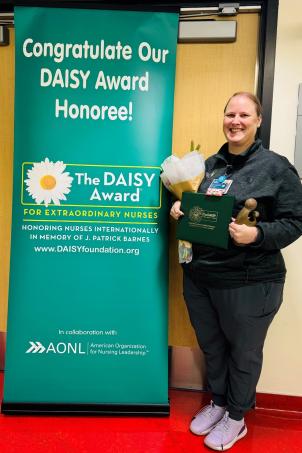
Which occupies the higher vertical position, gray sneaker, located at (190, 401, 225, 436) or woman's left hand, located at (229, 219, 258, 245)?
woman's left hand, located at (229, 219, 258, 245)

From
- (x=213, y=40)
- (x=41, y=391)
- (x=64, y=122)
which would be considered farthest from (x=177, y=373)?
(x=213, y=40)

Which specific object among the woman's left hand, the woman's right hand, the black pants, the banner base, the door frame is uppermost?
the door frame

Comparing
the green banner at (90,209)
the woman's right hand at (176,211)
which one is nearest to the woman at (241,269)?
the woman's right hand at (176,211)

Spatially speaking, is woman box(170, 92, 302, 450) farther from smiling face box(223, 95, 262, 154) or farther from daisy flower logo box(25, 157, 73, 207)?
daisy flower logo box(25, 157, 73, 207)

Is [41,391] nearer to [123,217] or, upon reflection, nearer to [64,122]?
[123,217]

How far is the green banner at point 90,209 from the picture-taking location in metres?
1.64

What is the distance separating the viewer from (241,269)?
1.42 m

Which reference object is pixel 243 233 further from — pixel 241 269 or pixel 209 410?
pixel 209 410

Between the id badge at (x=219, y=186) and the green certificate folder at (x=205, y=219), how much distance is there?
0.07 ft

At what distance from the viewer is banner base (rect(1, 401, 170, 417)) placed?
1.74 metres

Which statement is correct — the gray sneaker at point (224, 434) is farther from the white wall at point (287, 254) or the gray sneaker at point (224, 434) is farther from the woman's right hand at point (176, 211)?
the woman's right hand at point (176, 211)

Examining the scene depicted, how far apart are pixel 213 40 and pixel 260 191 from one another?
2.99 ft

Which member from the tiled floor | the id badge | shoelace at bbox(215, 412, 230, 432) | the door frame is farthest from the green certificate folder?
the tiled floor

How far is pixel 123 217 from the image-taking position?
1688 millimetres
